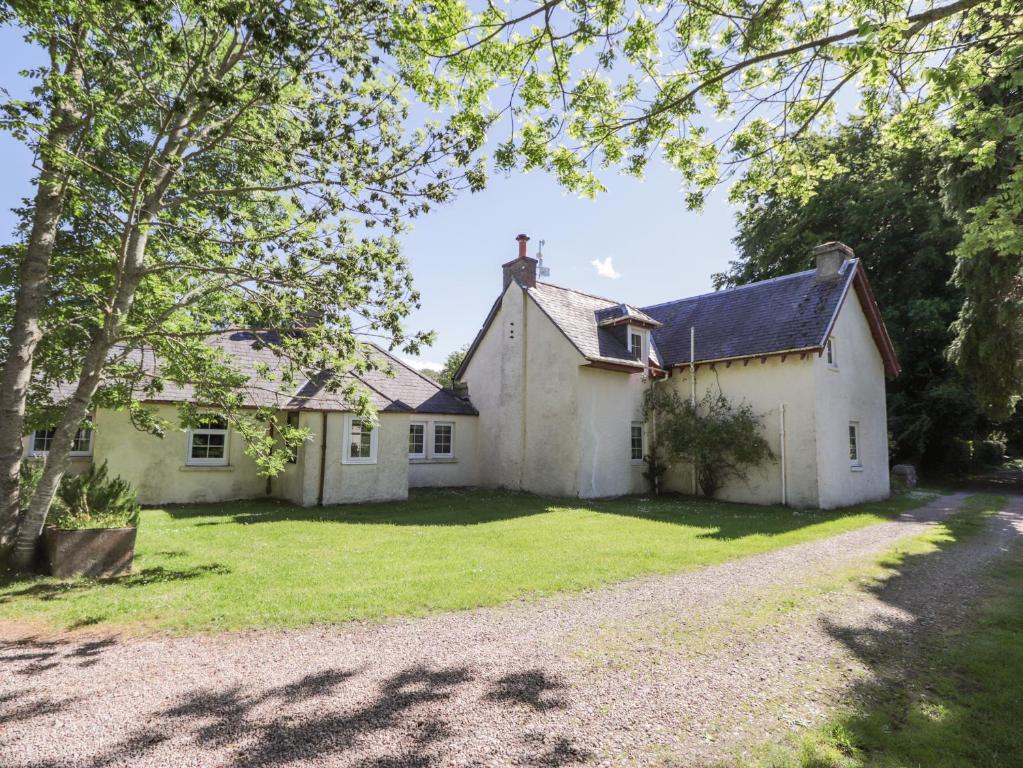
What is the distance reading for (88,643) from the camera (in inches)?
226

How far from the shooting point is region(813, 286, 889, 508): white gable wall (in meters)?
17.1

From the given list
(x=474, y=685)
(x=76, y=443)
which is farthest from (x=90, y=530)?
(x=76, y=443)

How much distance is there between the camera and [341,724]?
418 cm

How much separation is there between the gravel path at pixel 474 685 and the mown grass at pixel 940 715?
0.76 ft

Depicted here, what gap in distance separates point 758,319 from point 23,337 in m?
20.4

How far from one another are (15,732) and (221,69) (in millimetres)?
7947

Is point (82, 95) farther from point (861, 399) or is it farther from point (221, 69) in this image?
point (861, 399)

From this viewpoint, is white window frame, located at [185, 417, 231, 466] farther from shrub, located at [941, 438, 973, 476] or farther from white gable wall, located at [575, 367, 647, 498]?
shrub, located at [941, 438, 973, 476]

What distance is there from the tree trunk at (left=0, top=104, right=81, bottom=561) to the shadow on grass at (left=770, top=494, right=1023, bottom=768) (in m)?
10.5

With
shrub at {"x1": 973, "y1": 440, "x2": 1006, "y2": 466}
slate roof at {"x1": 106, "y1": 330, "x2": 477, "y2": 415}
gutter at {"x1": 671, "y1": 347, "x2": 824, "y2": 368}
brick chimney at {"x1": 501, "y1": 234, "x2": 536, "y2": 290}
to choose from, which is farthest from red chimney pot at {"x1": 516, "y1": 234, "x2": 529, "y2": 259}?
shrub at {"x1": 973, "y1": 440, "x2": 1006, "y2": 466}

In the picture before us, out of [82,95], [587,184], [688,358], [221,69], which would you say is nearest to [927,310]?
[688,358]

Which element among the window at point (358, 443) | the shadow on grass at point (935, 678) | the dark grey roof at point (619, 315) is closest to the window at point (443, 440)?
the window at point (358, 443)

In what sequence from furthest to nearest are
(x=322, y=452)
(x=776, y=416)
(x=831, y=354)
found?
(x=831, y=354), (x=776, y=416), (x=322, y=452)

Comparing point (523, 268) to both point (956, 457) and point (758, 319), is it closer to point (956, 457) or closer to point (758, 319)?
point (758, 319)
